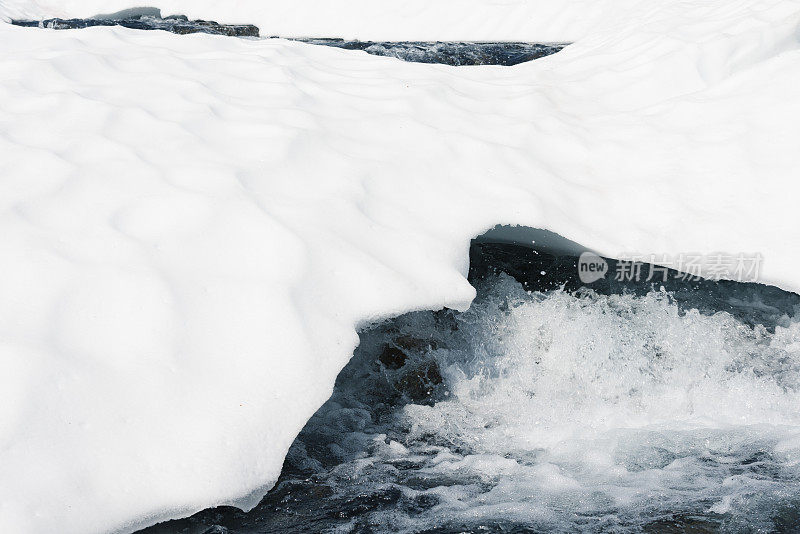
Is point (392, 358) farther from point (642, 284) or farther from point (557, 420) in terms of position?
point (642, 284)

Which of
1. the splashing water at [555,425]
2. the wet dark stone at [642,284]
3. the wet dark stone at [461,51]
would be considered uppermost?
the wet dark stone at [461,51]

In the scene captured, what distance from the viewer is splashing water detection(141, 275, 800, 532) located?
89.4 inches

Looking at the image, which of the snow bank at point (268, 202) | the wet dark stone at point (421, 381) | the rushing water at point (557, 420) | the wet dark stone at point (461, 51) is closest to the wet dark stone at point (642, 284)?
the rushing water at point (557, 420)

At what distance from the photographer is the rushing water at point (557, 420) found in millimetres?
2266

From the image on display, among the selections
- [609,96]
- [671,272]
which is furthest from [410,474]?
[609,96]

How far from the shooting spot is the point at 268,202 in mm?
3057

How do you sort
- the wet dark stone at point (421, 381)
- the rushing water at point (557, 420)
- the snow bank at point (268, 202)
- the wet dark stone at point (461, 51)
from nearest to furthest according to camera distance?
1. the snow bank at point (268, 202)
2. the rushing water at point (557, 420)
3. the wet dark stone at point (421, 381)
4. the wet dark stone at point (461, 51)

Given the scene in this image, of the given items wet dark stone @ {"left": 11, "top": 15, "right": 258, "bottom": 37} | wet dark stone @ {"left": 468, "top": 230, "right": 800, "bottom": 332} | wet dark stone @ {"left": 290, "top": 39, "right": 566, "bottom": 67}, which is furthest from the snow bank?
wet dark stone @ {"left": 11, "top": 15, "right": 258, "bottom": 37}

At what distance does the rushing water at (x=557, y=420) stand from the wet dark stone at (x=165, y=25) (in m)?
6.82

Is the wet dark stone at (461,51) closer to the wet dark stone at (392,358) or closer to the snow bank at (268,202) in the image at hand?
the snow bank at (268,202)

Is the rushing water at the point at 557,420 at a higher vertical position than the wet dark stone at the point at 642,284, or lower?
lower

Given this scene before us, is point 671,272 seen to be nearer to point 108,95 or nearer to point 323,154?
point 323,154

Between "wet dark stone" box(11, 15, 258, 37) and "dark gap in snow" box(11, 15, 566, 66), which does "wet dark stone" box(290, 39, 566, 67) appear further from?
"wet dark stone" box(11, 15, 258, 37)

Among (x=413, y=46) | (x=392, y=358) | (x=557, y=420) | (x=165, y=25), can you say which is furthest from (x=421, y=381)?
(x=165, y=25)
